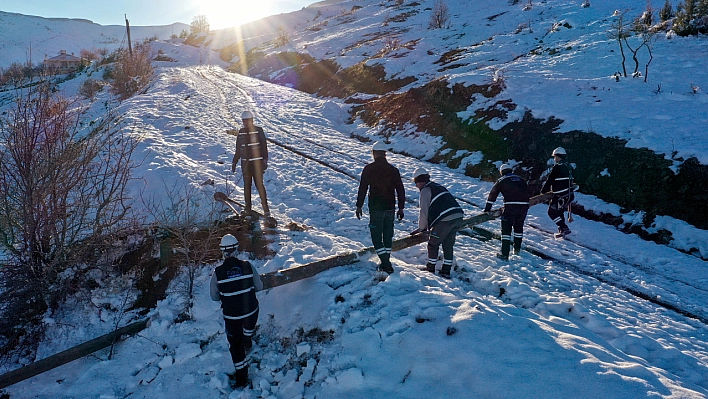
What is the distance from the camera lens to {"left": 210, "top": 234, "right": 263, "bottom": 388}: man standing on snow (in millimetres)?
4727

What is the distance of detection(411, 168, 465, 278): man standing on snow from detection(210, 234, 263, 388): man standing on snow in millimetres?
A: 2912

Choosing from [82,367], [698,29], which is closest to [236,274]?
[82,367]

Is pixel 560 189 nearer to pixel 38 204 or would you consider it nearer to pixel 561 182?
pixel 561 182

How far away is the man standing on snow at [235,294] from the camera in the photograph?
4727mm

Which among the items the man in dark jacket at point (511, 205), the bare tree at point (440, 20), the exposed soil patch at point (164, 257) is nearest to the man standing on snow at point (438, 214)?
the man in dark jacket at point (511, 205)

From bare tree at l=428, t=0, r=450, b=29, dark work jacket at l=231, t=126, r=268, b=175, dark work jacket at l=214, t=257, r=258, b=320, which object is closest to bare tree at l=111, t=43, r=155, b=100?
dark work jacket at l=231, t=126, r=268, b=175

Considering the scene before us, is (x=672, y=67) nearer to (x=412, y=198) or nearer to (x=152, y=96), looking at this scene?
(x=412, y=198)

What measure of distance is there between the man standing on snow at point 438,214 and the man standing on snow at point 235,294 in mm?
2912

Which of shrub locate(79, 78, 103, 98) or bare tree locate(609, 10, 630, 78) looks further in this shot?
shrub locate(79, 78, 103, 98)

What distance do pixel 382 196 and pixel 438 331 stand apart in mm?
2203

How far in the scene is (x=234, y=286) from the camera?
4.74 metres

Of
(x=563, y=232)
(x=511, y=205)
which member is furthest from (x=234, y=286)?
(x=563, y=232)

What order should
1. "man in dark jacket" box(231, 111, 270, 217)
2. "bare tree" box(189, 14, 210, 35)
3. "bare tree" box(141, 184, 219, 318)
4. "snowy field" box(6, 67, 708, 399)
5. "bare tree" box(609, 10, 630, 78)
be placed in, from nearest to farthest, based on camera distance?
"snowy field" box(6, 67, 708, 399)
"bare tree" box(141, 184, 219, 318)
"man in dark jacket" box(231, 111, 270, 217)
"bare tree" box(609, 10, 630, 78)
"bare tree" box(189, 14, 210, 35)

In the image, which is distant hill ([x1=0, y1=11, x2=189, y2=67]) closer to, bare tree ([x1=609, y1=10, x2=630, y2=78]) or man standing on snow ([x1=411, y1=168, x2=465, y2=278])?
bare tree ([x1=609, y1=10, x2=630, y2=78])
